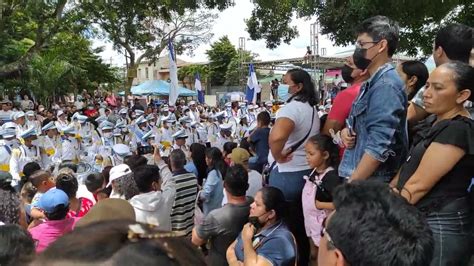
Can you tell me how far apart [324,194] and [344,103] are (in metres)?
0.64

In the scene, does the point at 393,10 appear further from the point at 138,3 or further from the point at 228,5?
the point at 138,3

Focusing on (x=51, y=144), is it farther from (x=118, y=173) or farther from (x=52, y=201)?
(x=52, y=201)

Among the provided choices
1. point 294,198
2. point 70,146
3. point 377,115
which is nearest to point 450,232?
point 377,115

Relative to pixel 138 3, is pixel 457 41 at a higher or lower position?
lower

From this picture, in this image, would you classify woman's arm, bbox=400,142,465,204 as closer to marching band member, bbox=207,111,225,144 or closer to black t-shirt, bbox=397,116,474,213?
black t-shirt, bbox=397,116,474,213

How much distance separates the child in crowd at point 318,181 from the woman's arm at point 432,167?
95 centimetres

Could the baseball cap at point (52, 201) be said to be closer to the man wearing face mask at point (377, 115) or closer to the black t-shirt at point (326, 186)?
the black t-shirt at point (326, 186)

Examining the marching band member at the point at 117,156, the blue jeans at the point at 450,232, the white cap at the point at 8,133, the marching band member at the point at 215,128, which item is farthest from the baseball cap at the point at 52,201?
the marching band member at the point at 215,128

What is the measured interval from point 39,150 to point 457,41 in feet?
27.9

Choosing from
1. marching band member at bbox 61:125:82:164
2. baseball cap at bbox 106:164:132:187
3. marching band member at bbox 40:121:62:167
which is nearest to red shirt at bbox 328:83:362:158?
baseball cap at bbox 106:164:132:187

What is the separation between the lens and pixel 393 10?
207 inches

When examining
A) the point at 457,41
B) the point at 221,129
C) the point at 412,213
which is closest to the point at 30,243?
the point at 412,213

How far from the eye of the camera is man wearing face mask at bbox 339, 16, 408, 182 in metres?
2.74

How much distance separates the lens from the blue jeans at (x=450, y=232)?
2.49 m
